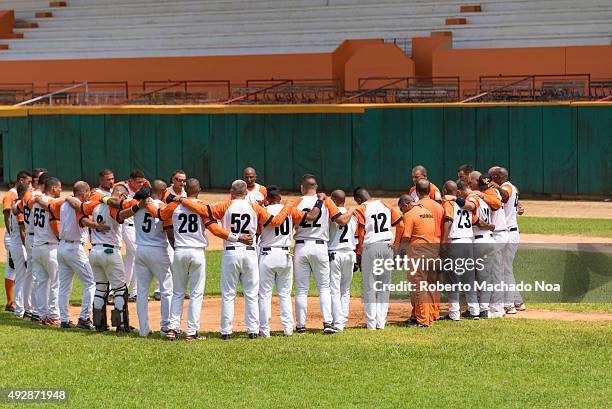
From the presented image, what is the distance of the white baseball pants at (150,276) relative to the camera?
14.0 metres

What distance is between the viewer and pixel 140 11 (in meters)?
43.8

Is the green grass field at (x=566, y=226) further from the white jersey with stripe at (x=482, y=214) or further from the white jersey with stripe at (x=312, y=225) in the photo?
the white jersey with stripe at (x=312, y=225)

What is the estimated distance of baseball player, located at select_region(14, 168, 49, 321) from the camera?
15.5m

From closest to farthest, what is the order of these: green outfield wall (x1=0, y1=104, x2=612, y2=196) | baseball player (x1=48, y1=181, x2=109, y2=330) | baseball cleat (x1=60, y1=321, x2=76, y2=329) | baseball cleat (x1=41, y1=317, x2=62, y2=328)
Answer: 1. baseball player (x1=48, y1=181, x2=109, y2=330)
2. baseball cleat (x1=60, y1=321, x2=76, y2=329)
3. baseball cleat (x1=41, y1=317, x2=62, y2=328)
4. green outfield wall (x1=0, y1=104, x2=612, y2=196)

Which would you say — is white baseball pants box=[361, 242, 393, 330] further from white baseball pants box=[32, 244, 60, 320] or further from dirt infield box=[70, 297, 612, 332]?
white baseball pants box=[32, 244, 60, 320]

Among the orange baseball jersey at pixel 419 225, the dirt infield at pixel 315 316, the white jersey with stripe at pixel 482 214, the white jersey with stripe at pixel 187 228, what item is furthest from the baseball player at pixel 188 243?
the white jersey with stripe at pixel 482 214

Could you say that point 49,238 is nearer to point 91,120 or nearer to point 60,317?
point 60,317

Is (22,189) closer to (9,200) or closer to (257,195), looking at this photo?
(9,200)

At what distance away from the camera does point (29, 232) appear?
51.3 feet

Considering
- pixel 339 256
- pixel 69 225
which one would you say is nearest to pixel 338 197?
pixel 339 256

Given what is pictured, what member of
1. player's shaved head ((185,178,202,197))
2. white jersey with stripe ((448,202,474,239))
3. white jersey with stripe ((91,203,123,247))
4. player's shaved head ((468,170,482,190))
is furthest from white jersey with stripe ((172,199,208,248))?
player's shaved head ((468,170,482,190))

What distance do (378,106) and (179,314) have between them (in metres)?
20.3

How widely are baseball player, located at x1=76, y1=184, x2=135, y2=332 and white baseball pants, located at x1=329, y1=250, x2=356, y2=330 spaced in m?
2.75

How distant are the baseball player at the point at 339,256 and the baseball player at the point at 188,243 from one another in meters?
1.33
